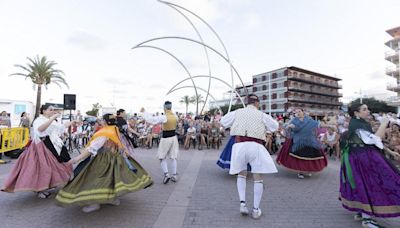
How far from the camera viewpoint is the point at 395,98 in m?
46.1

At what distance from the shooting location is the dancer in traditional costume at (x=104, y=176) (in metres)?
3.09

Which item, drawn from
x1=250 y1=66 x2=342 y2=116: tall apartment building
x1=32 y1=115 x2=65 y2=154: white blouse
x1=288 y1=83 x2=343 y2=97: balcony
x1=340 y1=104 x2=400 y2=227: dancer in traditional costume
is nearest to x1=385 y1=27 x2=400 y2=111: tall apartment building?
x1=250 y1=66 x2=342 y2=116: tall apartment building

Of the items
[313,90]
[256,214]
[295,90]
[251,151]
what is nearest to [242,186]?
[256,214]

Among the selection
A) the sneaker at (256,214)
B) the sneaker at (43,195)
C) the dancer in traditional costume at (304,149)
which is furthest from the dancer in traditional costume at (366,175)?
the sneaker at (43,195)

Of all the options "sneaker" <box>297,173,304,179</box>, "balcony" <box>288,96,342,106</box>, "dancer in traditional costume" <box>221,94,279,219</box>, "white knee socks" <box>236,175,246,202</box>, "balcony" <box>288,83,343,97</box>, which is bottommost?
"sneaker" <box>297,173,304,179</box>

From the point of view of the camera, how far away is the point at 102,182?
10.6 feet

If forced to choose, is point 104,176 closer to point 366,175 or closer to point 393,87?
point 366,175

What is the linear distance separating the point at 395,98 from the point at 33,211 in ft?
192

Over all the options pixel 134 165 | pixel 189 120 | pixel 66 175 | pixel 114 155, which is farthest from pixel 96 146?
pixel 189 120

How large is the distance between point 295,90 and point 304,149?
63521 millimetres

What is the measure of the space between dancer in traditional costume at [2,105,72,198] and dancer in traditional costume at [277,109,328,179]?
16.5ft

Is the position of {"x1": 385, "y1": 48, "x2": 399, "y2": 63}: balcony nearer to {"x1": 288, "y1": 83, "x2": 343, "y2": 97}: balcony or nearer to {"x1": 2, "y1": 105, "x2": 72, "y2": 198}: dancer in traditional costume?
{"x1": 288, "y1": 83, "x2": 343, "y2": 97}: balcony

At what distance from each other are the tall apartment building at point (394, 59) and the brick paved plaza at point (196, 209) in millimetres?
51769

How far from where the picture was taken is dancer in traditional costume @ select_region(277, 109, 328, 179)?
5940 mm
